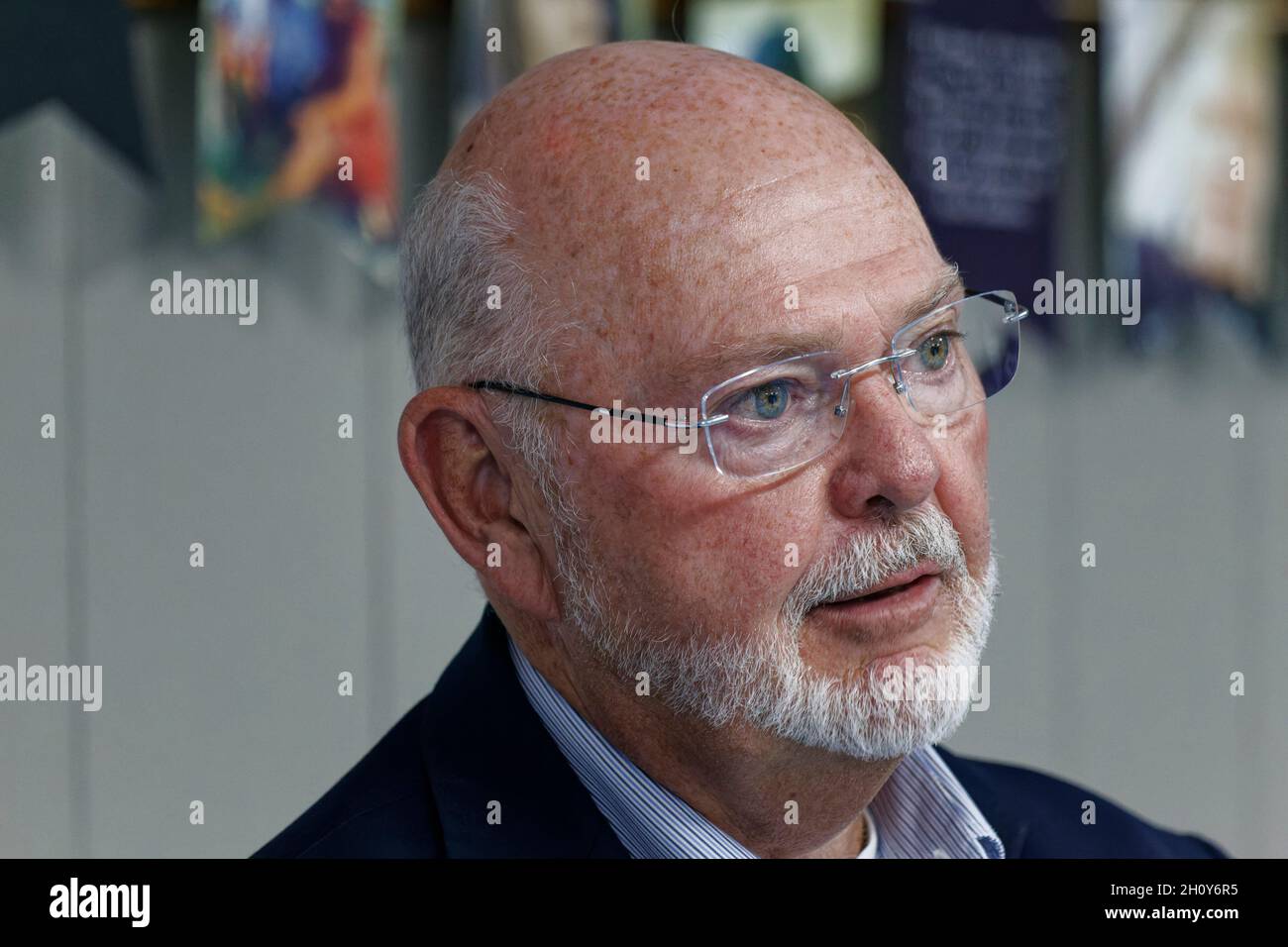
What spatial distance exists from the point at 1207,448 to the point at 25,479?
2557 millimetres

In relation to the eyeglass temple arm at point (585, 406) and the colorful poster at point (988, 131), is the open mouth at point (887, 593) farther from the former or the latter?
the colorful poster at point (988, 131)

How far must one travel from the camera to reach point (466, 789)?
4.57ft

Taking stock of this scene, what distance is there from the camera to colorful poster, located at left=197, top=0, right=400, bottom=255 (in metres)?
2.44

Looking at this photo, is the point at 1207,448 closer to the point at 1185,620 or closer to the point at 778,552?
the point at 1185,620

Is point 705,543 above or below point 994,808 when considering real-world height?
above

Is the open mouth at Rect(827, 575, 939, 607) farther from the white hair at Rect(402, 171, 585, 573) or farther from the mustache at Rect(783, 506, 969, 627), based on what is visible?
the white hair at Rect(402, 171, 585, 573)

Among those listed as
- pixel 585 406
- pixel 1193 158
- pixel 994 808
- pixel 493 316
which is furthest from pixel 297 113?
pixel 1193 158

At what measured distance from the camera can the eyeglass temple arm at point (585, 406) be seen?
1340 millimetres

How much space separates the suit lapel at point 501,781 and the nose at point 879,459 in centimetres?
41

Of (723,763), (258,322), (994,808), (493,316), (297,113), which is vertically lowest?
(994,808)

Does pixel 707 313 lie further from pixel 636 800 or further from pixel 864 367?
pixel 636 800

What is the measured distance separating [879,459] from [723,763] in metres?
0.37

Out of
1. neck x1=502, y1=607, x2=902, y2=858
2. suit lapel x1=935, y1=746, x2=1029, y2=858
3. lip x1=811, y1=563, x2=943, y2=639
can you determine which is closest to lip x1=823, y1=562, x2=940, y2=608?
lip x1=811, y1=563, x2=943, y2=639

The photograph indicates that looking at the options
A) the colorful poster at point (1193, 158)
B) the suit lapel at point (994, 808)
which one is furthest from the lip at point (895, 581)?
the colorful poster at point (1193, 158)
